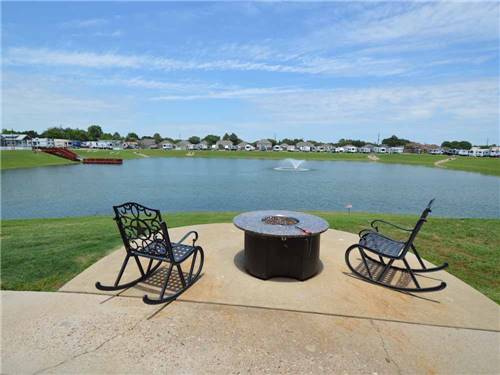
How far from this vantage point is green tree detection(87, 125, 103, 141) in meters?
131

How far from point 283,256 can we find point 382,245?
1643 millimetres

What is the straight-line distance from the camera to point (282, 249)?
13.5 ft

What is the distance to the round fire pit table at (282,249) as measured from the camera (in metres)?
4.00

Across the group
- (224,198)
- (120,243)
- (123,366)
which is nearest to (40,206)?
(224,198)

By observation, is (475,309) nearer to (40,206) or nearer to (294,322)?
(294,322)

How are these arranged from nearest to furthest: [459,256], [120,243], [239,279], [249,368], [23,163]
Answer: [249,368]
[239,279]
[459,256]
[120,243]
[23,163]

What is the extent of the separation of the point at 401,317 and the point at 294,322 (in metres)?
1.34

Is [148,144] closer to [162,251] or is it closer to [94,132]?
[94,132]

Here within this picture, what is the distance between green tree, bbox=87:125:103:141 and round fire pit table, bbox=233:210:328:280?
A: 148095 millimetres

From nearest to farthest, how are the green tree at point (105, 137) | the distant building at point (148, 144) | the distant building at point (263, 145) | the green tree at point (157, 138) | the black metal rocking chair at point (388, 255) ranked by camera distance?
the black metal rocking chair at point (388, 255) < the green tree at point (105, 137) < the distant building at point (263, 145) < the distant building at point (148, 144) < the green tree at point (157, 138)

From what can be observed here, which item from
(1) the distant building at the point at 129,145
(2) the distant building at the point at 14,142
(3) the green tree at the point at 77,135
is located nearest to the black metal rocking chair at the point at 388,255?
(2) the distant building at the point at 14,142

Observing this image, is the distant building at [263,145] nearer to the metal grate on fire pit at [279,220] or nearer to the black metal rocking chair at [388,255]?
the metal grate on fire pit at [279,220]

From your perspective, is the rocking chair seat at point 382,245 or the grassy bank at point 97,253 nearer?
the rocking chair seat at point 382,245

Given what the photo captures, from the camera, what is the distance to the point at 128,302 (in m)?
3.51
